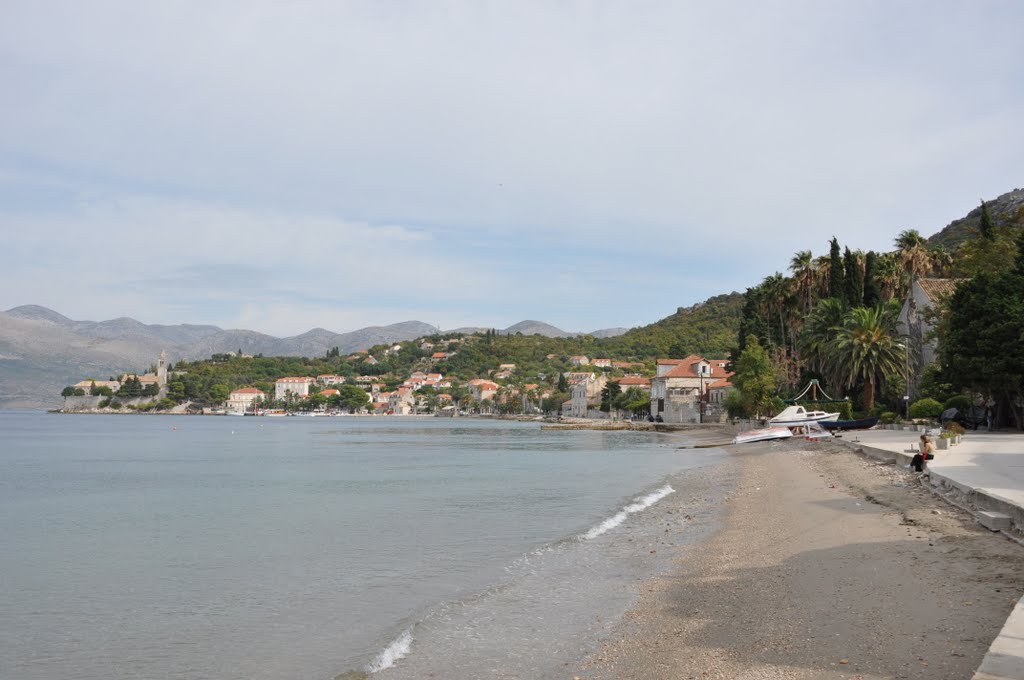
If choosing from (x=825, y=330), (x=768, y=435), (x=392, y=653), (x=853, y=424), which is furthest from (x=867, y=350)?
(x=392, y=653)

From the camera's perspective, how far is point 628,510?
75.4ft

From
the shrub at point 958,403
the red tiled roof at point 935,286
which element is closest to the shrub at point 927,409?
the shrub at point 958,403

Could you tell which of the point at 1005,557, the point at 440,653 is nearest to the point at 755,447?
the point at 1005,557

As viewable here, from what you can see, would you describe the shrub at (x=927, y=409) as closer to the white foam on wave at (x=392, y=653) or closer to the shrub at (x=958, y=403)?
the shrub at (x=958, y=403)

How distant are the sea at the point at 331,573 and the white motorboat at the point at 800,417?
72.9 feet

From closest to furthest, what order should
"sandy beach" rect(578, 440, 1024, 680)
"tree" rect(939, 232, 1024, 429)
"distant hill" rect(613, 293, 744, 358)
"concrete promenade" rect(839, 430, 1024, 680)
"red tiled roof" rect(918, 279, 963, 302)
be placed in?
"concrete promenade" rect(839, 430, 1024, 680), "sandy beach" rect(578, 440, 1024, 680), "tree" rect(939, 232, 1024, 429), "red tiled roof" rect(918, 279, 963, 302), "distant hill" rect(613, 293, 744, 358)

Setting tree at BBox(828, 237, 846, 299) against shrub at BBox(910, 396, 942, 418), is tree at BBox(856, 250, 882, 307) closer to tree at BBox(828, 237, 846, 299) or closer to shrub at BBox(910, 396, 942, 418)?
tree at BBox(828, 237, 846, 299)

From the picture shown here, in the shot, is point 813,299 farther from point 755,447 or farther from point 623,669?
point 623,669

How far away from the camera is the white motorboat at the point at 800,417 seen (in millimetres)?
52684

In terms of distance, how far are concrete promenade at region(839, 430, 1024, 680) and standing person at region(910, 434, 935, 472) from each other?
213mm

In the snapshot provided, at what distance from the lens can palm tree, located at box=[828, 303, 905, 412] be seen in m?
52.6

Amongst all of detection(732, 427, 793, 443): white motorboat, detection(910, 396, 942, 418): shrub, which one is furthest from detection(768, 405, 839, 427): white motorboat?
detection(910, 396, 942, 418): shrub

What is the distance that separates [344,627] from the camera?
11.1 metres

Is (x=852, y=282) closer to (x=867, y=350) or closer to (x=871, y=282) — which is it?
(x=871, y=282)
